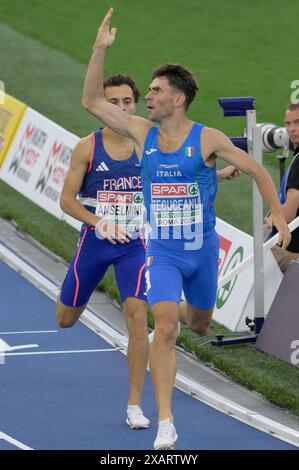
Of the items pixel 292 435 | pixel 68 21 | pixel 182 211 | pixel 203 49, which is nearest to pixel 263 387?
pixel 292 435

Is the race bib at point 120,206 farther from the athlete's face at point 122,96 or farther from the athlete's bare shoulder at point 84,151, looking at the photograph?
the athlete's face at point 122,96

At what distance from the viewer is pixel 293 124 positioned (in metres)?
12.5

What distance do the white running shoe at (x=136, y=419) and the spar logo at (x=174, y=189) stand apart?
1649 millimetres

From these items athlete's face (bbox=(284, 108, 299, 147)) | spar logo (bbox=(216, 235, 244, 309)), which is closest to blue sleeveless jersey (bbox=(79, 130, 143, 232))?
athlete's face (bbox=(284, 108, 299, 147))

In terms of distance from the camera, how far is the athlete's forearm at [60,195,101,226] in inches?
414

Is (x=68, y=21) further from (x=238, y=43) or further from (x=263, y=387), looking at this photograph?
(x=263, y=387)

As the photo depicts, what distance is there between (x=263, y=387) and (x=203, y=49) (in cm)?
1828

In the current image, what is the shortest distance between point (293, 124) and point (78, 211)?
9.14 feet

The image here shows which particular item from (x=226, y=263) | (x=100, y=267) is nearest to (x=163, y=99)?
(x=100, y=267)

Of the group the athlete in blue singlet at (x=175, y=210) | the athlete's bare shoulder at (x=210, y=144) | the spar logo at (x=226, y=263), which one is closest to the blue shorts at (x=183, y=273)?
the athlete in blue singlet at (x=175, y=210)

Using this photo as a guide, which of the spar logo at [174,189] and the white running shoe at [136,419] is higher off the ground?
the spar logo at [174,189]

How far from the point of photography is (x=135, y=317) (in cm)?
1027

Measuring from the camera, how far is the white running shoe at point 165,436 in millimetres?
9273

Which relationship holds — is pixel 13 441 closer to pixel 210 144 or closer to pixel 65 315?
pixel 65 315
